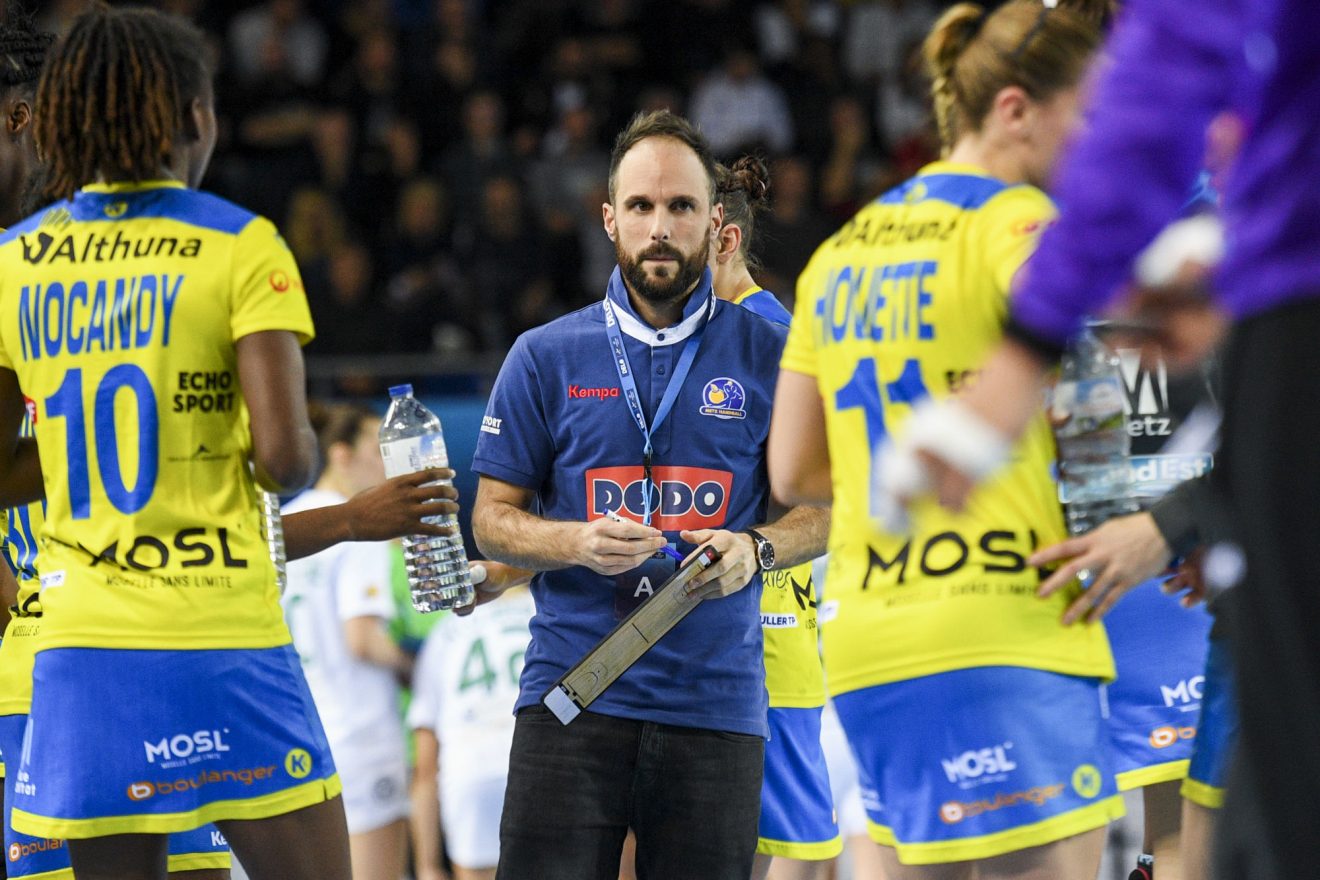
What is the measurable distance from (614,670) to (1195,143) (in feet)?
8.03

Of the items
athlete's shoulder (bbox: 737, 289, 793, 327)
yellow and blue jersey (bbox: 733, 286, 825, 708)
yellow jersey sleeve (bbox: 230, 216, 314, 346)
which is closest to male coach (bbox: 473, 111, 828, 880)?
athlete's shoulder (bbox: 737, 289, 793, 327)

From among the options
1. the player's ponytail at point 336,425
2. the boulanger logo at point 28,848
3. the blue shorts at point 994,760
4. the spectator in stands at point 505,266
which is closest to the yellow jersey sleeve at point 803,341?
the blue shorts at point 994,760

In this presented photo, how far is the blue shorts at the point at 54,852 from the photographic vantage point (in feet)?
13.5

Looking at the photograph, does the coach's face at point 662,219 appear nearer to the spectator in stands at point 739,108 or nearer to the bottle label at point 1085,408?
the bottle label at point 1085,408

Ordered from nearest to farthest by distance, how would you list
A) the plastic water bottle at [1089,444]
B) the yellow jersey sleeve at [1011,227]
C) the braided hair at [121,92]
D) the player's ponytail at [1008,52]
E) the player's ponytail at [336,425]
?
the yellow jersey sleeve at [1011,227]
the player's ponytail at [1008,52]
the plastic water bottle at [1089,444]
the braided hair at [121,92]
the player's ponytail at [336,425]

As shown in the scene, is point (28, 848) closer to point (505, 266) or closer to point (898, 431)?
point (898, 431)

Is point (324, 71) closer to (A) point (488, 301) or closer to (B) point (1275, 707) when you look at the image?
(A) point (488, 301)

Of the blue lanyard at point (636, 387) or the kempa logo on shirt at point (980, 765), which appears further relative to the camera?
the blue lanyard at point (636, 387)

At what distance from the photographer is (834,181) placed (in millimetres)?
13492

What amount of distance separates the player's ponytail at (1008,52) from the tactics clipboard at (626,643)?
1321mm

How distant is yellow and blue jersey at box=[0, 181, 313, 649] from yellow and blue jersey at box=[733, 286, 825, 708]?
180 centimetres

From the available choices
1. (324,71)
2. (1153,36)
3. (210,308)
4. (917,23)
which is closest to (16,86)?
(210,308)

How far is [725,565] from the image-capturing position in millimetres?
4129

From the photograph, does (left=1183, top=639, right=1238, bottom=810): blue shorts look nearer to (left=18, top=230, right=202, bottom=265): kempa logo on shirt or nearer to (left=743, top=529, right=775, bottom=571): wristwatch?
(left=743, top=529, right=775, bottom=571): wristwatch
